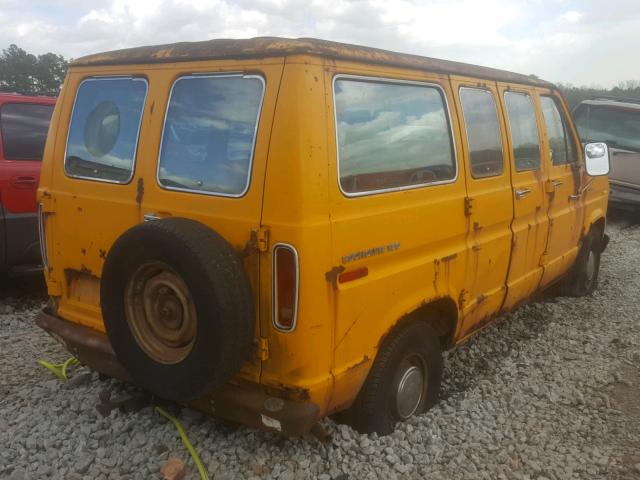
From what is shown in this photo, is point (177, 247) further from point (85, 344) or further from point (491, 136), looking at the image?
point (491, 136)

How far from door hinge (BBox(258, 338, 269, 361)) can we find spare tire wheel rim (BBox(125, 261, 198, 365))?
284 millimetres

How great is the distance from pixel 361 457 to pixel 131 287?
1.37m

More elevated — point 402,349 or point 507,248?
point 507,248

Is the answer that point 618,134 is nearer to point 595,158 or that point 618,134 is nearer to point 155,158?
point 595,158

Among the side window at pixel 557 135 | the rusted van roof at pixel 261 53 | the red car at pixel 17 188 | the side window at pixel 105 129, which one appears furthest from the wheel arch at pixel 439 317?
the red car at pixel 17 188

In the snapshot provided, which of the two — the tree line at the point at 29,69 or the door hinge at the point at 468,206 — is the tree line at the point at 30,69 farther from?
the door hinge at the point at 468,206

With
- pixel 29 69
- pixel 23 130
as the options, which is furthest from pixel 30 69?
pixel 23 130

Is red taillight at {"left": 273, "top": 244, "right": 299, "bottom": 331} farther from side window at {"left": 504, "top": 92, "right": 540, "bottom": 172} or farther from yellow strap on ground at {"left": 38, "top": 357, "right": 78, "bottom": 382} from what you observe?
side window at {"left": 504, "top": 92, "right": 540, "bottom": 172}

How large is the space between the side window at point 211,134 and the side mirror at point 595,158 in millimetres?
3395

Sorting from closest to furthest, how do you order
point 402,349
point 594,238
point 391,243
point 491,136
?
point 391,243, point 402,349, point 491,136, point 594,238

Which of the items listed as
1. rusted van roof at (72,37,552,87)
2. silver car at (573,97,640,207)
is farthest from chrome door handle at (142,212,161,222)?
silver car at (573,97,640,207)

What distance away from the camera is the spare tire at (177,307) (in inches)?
94.5

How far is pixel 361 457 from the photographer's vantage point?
9.61 feet

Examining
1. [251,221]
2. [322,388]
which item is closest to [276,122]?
[251,221]
